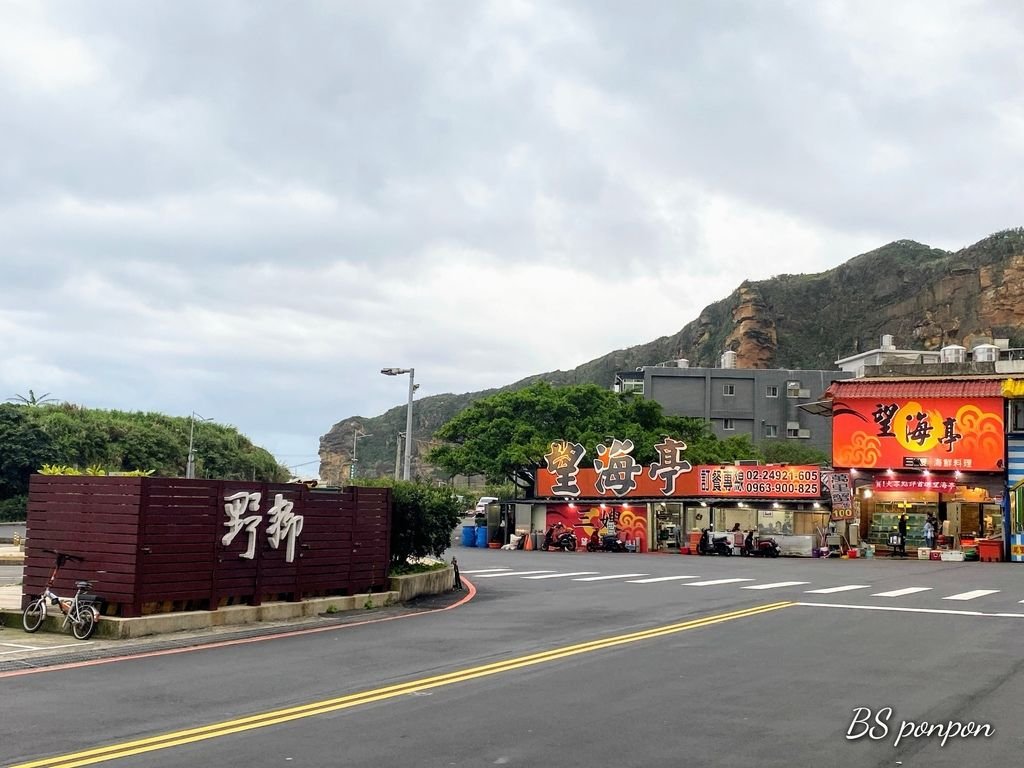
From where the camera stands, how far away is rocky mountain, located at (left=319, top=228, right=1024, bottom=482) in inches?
4190

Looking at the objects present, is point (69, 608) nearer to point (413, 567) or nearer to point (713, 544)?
point (413, 567)

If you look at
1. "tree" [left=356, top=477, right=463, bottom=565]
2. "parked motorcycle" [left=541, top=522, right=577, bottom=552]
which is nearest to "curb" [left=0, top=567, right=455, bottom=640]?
"tree" [left=356, top=477, right=463, bottom=565]

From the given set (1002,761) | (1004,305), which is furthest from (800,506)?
(1004,305)

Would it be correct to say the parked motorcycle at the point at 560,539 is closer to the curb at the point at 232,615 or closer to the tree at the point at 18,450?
the curb at the point at 232,615

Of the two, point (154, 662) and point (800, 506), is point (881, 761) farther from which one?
point (800, 506)

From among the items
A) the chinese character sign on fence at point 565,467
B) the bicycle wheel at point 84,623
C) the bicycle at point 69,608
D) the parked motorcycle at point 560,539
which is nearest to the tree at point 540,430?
the chinese character sign on fence at point 565,467

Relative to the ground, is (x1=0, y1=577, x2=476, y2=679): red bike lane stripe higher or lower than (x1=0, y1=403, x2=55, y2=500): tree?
lower

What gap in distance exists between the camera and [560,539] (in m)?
47.8

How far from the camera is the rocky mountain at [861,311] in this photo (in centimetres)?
10644

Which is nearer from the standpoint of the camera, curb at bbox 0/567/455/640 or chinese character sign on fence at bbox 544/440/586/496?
curb at bbox 0/567/455/640

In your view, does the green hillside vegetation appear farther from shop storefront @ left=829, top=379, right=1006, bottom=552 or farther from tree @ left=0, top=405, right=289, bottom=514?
shop storefront @ left=829, top=379, right=1006, bottom=552

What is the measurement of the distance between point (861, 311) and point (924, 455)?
292 ft

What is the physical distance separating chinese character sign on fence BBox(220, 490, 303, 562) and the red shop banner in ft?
116

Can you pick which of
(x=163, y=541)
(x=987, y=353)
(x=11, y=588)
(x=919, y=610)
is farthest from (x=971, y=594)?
(x=987, y=353)
